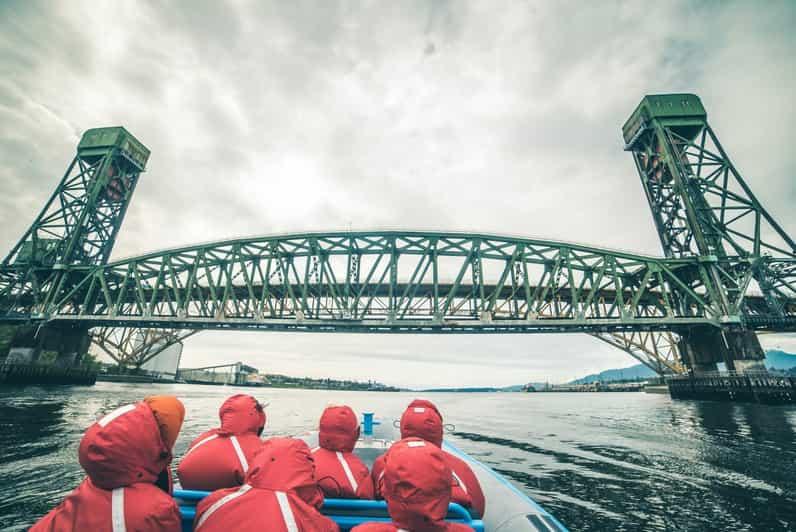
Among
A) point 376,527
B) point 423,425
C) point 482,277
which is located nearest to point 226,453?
point 423,425

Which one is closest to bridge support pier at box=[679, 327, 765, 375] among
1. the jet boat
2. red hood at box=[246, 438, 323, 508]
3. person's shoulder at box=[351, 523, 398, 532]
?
the jet boat

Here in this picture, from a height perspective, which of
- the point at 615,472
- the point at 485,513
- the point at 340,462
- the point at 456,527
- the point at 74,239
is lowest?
the point at 615,472

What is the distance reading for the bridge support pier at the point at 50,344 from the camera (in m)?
36.2

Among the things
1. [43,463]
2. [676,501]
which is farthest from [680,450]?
[43,463]

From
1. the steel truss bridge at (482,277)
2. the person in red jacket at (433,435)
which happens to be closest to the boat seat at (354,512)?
the person in red jacket at (433,435)

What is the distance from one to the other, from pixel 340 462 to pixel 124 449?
2.15 m

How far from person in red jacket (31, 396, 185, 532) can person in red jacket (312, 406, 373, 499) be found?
161cm

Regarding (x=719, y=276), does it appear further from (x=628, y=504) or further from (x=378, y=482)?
(x=378, y=482)

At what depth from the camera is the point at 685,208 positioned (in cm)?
3516

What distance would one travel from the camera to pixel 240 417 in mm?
3830

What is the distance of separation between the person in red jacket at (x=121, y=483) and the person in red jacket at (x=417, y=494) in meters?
1.27

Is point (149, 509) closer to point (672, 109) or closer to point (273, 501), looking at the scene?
point (273, 501)

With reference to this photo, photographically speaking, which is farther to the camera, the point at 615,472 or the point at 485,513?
the point at 615,472

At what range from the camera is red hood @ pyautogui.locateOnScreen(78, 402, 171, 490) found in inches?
75.9
